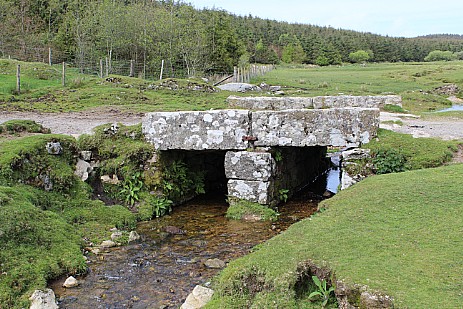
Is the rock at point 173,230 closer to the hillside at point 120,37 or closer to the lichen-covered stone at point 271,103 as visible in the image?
the lichen-covered stone at point 271,103

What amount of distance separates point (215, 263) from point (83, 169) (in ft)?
16.8

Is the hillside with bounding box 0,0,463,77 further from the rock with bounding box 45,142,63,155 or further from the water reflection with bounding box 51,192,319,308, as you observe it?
the water reflection with bounding box 51,192,319,308

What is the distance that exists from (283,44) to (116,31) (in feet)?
262

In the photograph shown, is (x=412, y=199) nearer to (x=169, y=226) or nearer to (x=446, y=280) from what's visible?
(x=446, y=280)

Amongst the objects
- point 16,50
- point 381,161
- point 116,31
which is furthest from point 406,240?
point 16,50

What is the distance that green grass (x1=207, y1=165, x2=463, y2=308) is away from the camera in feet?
17.5

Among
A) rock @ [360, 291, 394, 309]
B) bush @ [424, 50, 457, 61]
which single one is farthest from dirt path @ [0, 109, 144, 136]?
bush @ [424, 50, 457, 61]

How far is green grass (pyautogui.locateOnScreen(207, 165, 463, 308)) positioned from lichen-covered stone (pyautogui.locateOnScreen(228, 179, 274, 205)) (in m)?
3.46

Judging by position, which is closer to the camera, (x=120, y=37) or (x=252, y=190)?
(x=252, y=190)

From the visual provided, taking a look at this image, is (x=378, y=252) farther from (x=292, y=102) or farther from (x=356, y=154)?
(x=292, y=102)

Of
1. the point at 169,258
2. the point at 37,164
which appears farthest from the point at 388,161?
the point at 37,164

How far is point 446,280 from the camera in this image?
5301 millimetres

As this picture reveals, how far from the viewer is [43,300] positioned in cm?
674

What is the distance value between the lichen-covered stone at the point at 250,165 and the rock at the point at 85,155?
3.71 metres
